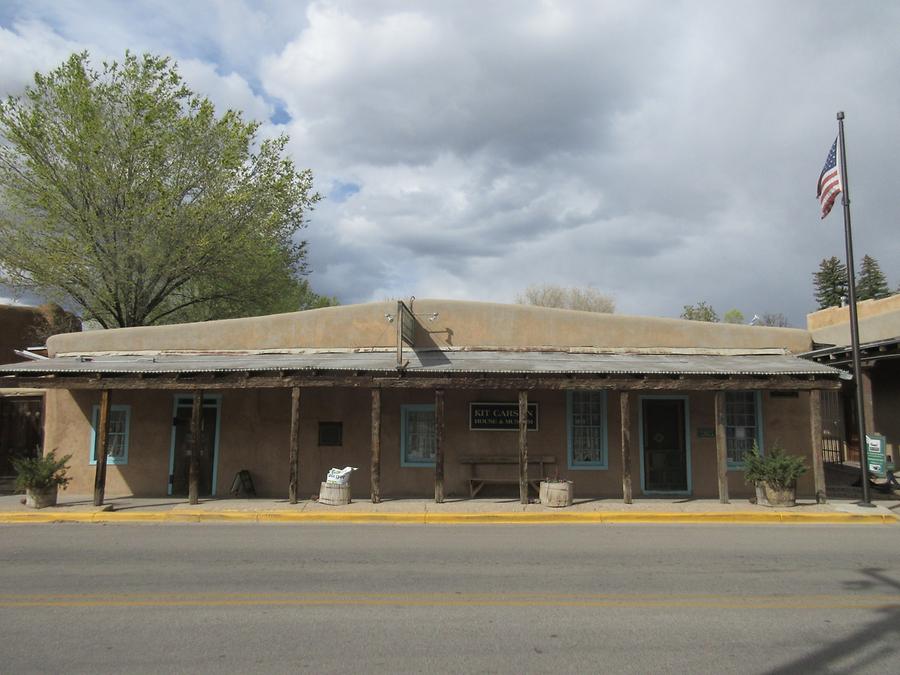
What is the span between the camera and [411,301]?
1579 centimetres

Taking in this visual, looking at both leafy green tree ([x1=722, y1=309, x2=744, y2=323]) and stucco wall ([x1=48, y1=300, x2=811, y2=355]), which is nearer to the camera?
stucco wall ([x1=48, y1=300, x2=811, y2=355])

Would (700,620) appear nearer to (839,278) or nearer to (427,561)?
(427,561)

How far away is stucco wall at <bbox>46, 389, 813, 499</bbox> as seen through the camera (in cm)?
1505

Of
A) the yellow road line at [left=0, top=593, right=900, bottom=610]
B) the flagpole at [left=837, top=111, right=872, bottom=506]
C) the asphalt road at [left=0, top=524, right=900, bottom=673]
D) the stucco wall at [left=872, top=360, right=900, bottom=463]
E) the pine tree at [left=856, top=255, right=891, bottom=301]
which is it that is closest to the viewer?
the asphalt road at [left=0, top=524, right=900, bottom=673]

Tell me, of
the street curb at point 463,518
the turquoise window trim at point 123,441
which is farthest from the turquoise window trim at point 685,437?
the turquoise window trim at point 123,441

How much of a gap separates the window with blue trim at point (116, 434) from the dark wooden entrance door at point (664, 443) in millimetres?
12013

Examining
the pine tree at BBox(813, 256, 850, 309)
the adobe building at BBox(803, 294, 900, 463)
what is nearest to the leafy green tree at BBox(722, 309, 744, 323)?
the pine tree at BBox(813, 256, 850, 309)

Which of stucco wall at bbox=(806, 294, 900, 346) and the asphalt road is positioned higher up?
stucco wall at bbox=(806, 294, 900, 346)

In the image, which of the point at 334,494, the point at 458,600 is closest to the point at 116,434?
the point at 334,494

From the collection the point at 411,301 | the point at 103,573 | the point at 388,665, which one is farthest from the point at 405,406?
the point at 388,665

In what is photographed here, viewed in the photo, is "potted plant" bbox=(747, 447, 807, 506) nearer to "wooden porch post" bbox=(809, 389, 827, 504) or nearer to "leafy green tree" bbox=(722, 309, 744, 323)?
"wooden porch post" bbox=(809, 389, 827, 504)

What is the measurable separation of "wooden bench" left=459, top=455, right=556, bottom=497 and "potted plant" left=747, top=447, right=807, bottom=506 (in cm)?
429

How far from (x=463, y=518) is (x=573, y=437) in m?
3.95

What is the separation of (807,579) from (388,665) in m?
5.22
